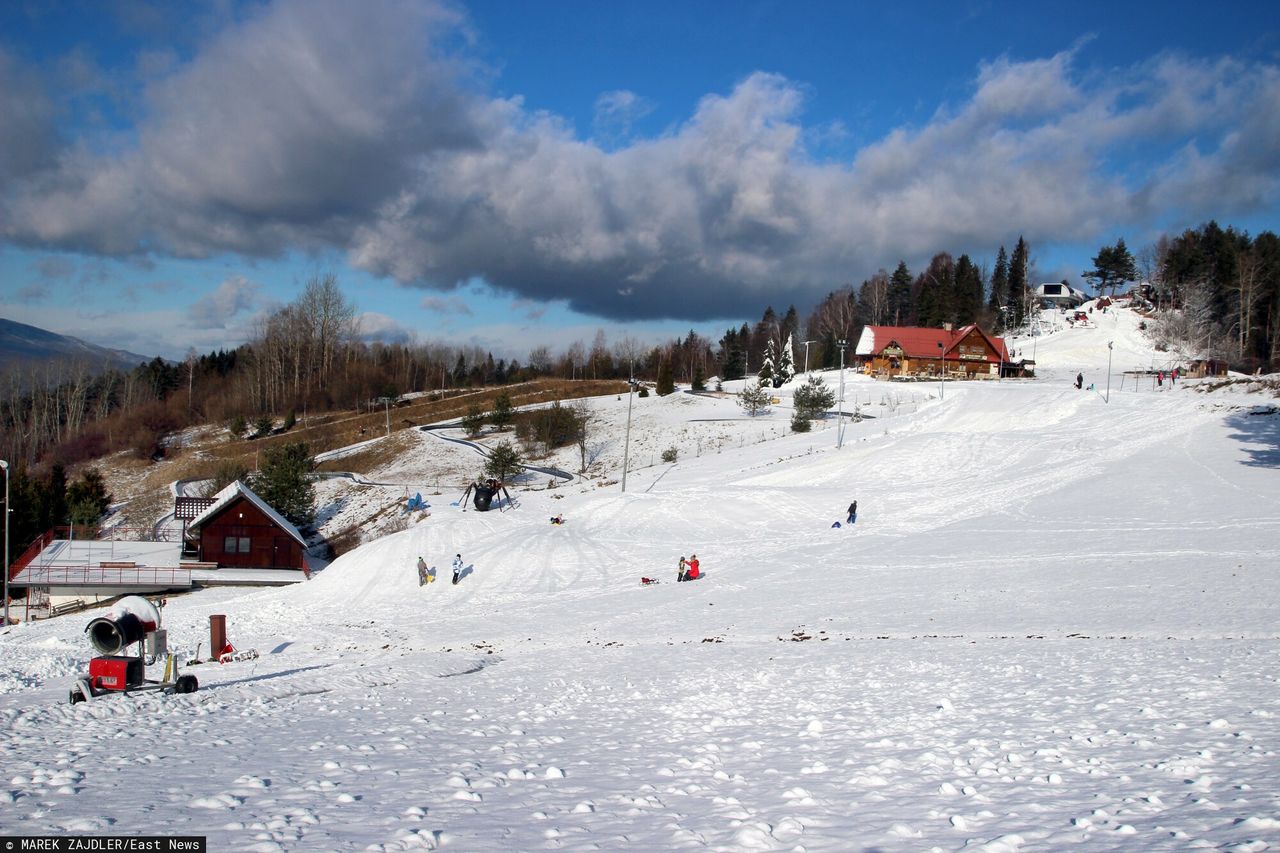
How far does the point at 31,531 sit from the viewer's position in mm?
44875

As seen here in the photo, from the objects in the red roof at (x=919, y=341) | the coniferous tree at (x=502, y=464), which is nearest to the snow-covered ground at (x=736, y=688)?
the coniferous tree at (x=502, y=464)

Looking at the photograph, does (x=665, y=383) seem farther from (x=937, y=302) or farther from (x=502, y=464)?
(x=937, y=302)

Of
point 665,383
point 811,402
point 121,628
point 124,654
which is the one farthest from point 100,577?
A: point 665,383

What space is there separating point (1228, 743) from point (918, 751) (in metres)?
3.27

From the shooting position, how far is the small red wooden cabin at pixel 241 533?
142 ft

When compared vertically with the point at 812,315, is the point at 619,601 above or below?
below

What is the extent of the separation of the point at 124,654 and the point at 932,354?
96815 millimetres

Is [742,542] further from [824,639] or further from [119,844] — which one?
[119,844]

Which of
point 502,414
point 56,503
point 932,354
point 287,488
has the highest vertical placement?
point 932,354

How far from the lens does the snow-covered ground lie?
679cm

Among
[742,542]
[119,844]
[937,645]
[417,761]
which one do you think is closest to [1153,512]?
[742,542]

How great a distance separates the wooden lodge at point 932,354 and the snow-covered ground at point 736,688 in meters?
56.1

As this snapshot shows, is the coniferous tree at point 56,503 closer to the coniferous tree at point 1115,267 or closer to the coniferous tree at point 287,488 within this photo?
the coniferous tree at point 287,488

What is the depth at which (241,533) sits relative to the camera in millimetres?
43875
